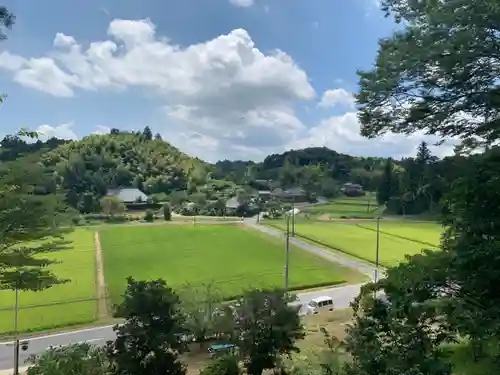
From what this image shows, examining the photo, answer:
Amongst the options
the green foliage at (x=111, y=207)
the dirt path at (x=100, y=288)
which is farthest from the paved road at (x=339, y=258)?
the green foliage at (x=111, y=207)

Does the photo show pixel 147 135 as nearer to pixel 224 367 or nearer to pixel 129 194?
pixel 129 194

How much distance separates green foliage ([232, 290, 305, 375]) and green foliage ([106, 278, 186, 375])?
1547 millimetres

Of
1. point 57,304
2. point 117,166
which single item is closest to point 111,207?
point 117,166

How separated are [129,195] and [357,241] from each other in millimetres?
43162

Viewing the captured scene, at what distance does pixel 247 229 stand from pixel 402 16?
39.2 m

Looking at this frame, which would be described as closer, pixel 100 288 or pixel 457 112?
pixel 457 112

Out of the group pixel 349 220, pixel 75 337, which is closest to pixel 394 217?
pixel 349 220

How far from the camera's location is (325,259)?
1170 inches

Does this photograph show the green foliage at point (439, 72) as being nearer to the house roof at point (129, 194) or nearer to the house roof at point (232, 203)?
the house roof at point (232, 203)

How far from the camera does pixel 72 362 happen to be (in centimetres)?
839

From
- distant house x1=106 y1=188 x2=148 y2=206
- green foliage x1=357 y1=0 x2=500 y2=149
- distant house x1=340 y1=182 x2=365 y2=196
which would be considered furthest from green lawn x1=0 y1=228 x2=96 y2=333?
distant house x1=340 y1=182 x2=365 y2=196

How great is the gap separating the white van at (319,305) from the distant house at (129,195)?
51.2 meters

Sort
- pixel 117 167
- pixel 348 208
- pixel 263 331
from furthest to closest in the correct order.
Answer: pixel 117 167 < pixel 348 208 < pixel 263 331

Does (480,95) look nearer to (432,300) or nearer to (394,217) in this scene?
(432,300)
